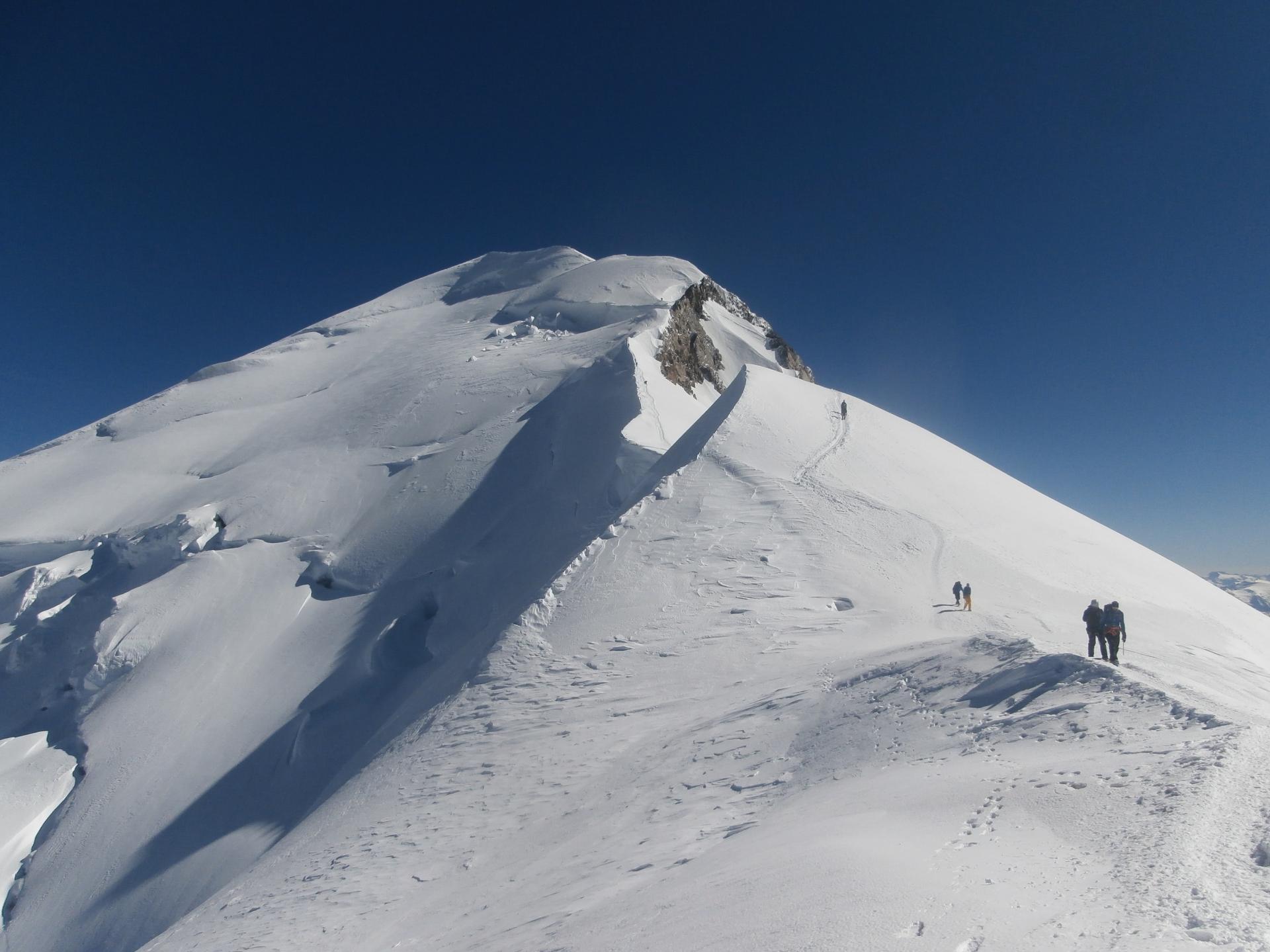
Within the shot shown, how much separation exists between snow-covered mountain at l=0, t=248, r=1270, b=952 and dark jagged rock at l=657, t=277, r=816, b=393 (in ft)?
1.17

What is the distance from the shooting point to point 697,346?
35438mm

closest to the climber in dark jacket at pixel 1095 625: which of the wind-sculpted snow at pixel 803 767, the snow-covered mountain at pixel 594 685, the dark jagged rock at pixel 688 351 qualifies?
the wind-sculpted snow at pixel 803 767

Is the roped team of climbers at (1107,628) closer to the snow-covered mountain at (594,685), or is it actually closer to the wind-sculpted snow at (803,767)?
the wind-sculpted snow at (803,767)

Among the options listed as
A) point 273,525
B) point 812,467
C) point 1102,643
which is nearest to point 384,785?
point 1102,643

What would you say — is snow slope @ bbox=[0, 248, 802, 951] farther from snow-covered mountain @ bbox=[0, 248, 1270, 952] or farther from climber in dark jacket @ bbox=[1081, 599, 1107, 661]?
climber in dark jacket @ bbox=[1081, 599, 1107, 661]

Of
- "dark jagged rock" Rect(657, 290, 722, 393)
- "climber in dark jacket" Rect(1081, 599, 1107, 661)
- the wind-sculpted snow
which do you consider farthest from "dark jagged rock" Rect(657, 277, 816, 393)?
"climber in dark jacket" Rect(1081, 599, 1107, 661)

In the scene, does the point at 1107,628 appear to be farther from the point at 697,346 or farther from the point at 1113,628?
the point at 697,346

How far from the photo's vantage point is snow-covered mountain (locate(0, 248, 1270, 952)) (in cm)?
434

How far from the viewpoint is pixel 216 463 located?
1179 inches

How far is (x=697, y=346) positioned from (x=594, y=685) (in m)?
27.0

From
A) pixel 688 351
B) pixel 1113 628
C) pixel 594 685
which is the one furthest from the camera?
pixel 688 351

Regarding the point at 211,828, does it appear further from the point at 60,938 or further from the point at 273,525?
the point at 273,525

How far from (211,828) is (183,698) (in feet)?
17.5

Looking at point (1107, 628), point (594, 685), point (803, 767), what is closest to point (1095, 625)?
point (1107, 628)
